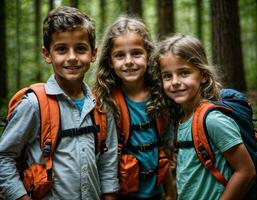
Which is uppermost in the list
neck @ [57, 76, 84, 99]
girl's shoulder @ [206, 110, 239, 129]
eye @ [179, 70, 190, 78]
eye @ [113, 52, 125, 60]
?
eye @ [113, 52, 125, 60]

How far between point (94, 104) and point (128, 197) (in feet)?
3.33

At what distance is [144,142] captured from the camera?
3.37m

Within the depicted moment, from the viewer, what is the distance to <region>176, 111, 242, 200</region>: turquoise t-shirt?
2639 mm

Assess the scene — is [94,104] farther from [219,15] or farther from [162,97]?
[219,15]

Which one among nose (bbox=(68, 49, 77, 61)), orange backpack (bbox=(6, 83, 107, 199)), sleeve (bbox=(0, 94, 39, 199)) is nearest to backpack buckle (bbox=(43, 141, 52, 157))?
orange backpack (bbox=(6, 83, 107, 199))

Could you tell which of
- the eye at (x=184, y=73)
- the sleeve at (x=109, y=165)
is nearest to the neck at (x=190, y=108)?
the eye at (x=184, y=73)

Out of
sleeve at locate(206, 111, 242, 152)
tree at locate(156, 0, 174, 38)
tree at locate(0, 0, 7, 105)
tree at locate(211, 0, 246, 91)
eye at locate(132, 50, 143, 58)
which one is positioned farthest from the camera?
tree at locate(156, 0, 174, 38)

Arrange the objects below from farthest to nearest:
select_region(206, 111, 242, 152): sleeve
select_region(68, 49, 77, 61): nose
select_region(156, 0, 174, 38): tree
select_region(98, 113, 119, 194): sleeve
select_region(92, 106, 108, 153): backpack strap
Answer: select_region(156, 0, 174, 38): tree
select_region(98, 113, 119, 194): sleeve
select_region(92, 106, 108, 153): backpack strap
select_region(68, 49, 77, 61): nose
select_region(206, 111, 242, 152): sleeve

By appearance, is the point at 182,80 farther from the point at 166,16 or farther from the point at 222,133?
the point at 166,16

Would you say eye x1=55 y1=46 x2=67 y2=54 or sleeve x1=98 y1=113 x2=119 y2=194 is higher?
eye x1=55 y1=46 x2=67 y2=54

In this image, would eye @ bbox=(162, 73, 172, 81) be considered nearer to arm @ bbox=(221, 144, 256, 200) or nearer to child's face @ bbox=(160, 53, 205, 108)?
child's face @ bbox=(160, 53, 205, 108)

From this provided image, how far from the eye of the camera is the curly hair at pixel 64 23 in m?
2.88

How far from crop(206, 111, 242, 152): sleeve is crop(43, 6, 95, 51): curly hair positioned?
1232 millimetres

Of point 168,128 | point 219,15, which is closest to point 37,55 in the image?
point 219,15
